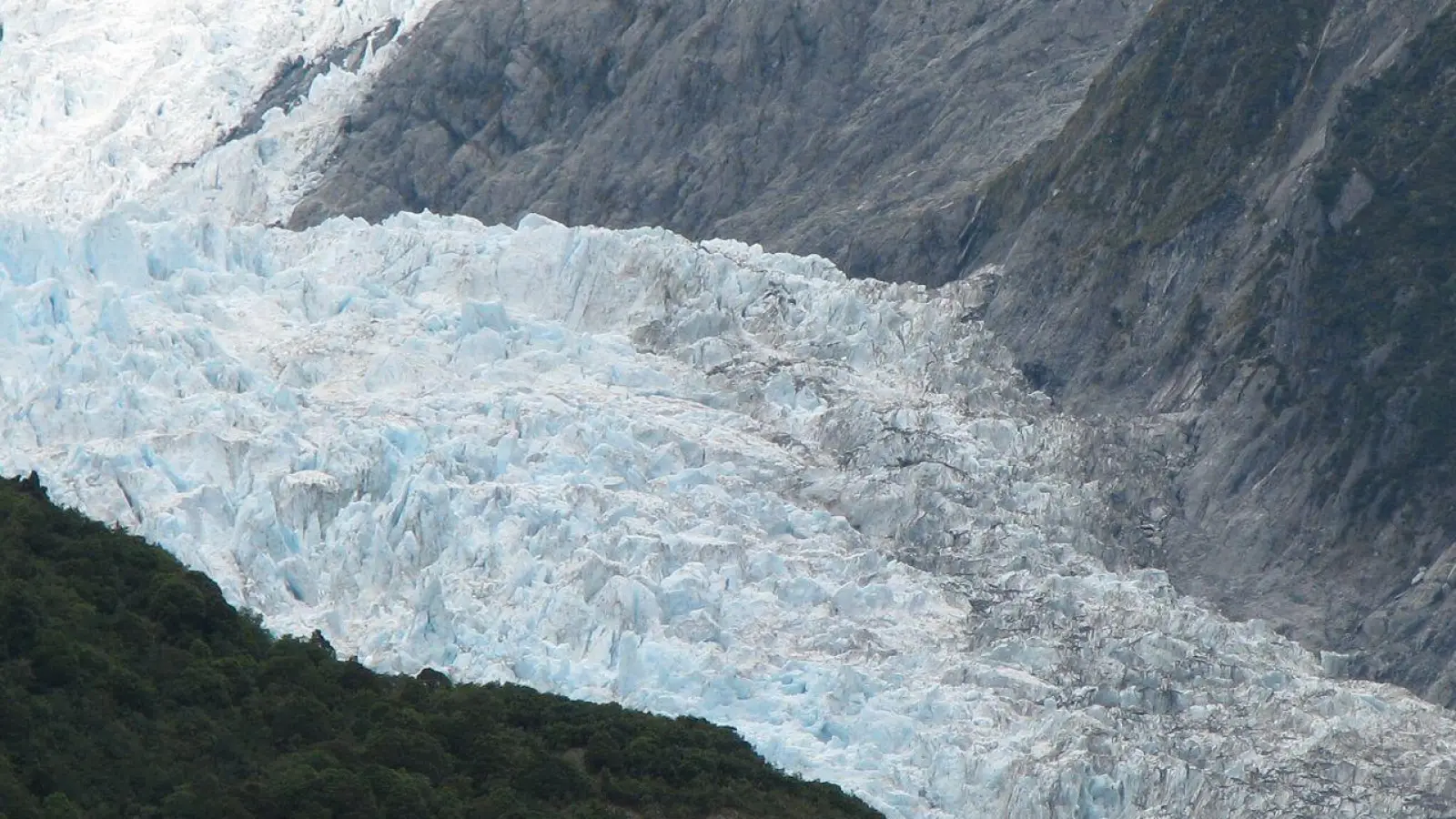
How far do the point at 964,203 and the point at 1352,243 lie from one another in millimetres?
11183

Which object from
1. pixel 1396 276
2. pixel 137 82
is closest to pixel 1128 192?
pixel 1396 276

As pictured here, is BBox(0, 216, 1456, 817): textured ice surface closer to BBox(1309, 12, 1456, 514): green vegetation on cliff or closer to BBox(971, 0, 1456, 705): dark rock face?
BBox(971, 0, 1456, 705): dark rock face

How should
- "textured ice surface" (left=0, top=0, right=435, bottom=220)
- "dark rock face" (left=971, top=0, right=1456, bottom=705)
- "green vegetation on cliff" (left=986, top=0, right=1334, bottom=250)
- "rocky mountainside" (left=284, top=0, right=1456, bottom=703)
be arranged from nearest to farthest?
"dark rock face" (left=971, top=0, right=1456, bottom=705), "rocky mountainside" (left=284, top=0, right=1456, bottom=703), "green vegetation on cliff" (left=986, top=0, right=1334, bottom=250), "textured ice surface" (left=0, top=0, right=435, bottom=220)

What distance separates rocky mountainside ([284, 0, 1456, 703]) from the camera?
64562 millimetres

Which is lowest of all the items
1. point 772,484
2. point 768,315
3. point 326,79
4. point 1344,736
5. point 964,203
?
point 1344,736

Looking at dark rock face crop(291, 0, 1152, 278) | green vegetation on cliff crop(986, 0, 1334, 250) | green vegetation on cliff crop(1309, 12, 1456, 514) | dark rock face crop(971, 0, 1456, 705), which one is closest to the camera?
dark rock face crop(971, 0, 1456, 705)

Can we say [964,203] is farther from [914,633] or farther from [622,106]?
[914,633]

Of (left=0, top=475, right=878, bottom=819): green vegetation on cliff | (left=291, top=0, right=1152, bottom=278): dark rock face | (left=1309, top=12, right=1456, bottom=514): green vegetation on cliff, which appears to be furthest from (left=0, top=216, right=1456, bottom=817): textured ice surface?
(left=0, top=475, right=878, bottom=819): green vegetation on cliff

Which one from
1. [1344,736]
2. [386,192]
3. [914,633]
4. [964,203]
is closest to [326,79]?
[386,192]

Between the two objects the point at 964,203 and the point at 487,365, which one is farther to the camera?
the point at 964,203

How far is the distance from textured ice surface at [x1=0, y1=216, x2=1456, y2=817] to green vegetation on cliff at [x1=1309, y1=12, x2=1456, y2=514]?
622 cm

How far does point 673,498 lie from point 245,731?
24.4 meters

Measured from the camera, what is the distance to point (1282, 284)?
69.1 m

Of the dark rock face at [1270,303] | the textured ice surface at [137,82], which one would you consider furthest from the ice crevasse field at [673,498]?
the textured ice surface at [137,82]
